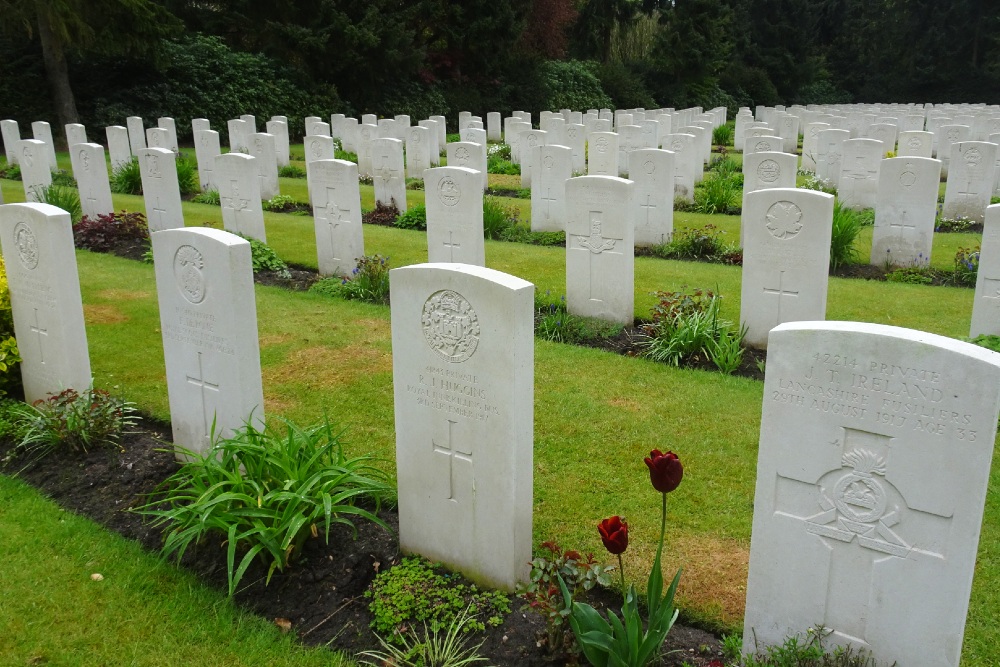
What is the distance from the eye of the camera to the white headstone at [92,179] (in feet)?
42.6

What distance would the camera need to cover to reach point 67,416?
5.62 metres

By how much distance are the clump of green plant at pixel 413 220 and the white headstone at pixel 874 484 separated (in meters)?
10.3

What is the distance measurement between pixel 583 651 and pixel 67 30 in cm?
2216

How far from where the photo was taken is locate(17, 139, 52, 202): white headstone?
13.8 meters

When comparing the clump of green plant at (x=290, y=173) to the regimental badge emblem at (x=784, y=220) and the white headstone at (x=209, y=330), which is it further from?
the white headstone at (x=209, y=330)

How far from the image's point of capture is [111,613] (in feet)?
13.3

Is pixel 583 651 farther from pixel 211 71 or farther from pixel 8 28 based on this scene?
pixel 211 71

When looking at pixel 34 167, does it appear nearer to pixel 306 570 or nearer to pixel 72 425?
pixel 72 425

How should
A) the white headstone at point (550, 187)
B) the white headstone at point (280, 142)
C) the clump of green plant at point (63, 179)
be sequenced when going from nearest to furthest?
the white headstone at point (550, 187) → the clump of green plant at point (63, 179) → the white headstone at point (280, 142)

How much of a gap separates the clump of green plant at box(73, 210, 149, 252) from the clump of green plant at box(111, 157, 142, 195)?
395 centimetres

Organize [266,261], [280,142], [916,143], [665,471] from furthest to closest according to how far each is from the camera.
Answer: [280,142] < [916,143] < [266,261] < [665,471]

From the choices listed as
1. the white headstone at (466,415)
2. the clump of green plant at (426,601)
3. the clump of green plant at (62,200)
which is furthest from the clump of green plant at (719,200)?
the clump of green plant at (426,601)

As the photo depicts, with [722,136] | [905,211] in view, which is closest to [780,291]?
[905,211]

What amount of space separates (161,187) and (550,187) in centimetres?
555
